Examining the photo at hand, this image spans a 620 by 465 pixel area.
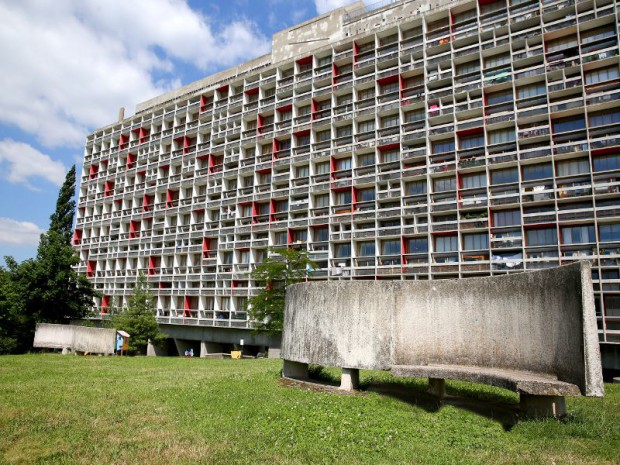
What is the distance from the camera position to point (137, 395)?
1248cm

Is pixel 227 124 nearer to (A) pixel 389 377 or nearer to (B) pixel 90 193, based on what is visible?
(B) pixel 90 193

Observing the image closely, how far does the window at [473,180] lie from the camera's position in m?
36.1

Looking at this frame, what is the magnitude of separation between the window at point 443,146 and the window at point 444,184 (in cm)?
238

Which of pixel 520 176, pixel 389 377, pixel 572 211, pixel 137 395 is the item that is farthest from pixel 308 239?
pixel 137 395

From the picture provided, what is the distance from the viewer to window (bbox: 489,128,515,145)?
3571 centimetres

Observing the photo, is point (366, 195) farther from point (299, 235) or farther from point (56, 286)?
point (56, 286)

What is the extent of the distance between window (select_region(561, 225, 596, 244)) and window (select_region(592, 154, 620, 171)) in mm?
4051

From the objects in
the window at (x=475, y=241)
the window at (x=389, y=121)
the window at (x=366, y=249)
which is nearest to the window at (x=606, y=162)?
the window at (x=475, y=241)

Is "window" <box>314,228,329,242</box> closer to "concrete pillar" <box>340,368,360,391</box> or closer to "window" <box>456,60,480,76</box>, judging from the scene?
"window" <box>456,60,480,76</box>

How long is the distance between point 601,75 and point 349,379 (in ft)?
104

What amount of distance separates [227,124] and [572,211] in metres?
35.3

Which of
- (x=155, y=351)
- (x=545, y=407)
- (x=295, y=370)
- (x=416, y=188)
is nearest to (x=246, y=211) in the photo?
(x=155, y=351)

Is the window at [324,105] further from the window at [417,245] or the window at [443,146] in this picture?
the window at [417,245]

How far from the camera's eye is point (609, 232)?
102 feet
